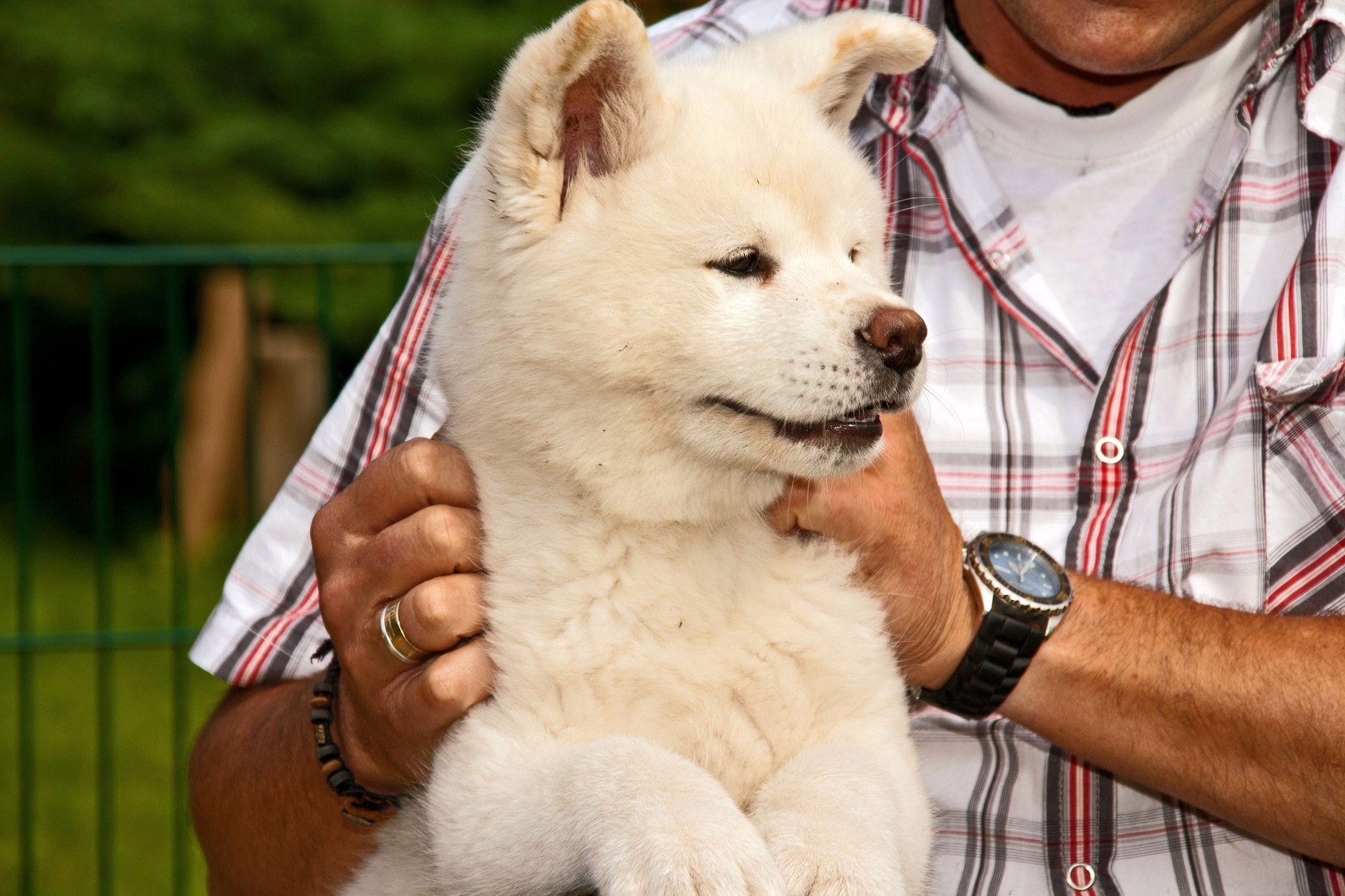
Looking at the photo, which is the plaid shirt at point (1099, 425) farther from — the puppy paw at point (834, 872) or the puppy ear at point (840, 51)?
the puppy paw at point (834, 872)

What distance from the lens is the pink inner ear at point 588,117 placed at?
2.24 meters

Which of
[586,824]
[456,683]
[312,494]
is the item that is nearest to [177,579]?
[312,494]

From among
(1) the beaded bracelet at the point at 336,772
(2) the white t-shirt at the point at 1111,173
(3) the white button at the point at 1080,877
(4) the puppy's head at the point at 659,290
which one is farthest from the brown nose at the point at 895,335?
(1) the beaded bracelet at the point at 336,772

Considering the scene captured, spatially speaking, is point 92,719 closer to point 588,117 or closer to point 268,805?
point 268,805

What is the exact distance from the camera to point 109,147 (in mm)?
9914

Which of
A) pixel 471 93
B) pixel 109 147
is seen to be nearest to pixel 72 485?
pixel 109 147

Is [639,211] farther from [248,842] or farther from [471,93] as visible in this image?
[471,93]

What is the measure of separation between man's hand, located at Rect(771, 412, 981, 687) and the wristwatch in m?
0.03

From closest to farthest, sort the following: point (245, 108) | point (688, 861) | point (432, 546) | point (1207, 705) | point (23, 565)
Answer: point (688, 861) < point (432, 546) < point (1207, 705) < point (23, 565) < point (245, 108)

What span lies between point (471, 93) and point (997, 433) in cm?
763

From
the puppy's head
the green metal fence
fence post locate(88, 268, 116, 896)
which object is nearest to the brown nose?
the puppy's head

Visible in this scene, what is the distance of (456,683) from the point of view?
2254 millimetres

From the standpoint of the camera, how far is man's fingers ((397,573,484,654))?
2348 millimetres

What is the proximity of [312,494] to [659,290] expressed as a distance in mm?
1230
